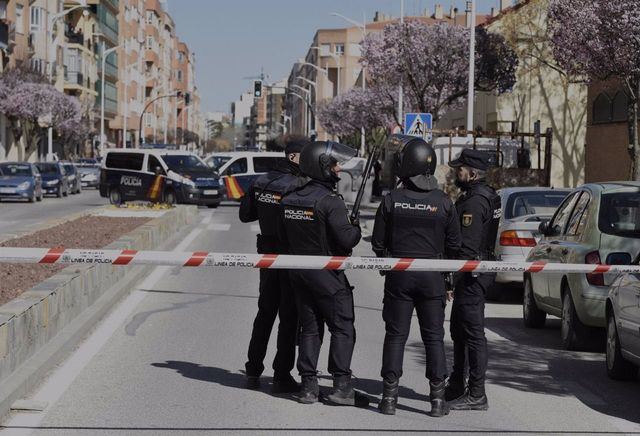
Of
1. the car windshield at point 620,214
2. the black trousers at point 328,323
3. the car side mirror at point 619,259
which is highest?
the car windshield at point 620,214

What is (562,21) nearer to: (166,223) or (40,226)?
(166,223)

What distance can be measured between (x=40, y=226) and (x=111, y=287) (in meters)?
8.35

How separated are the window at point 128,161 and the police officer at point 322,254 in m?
35.0

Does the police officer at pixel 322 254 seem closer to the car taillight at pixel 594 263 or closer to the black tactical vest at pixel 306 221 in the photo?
the black tactical vest at pixel 306 221

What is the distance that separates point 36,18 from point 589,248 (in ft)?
221

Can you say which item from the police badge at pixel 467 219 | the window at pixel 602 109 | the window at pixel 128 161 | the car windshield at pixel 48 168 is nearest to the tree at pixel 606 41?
the window at pixel 602 109

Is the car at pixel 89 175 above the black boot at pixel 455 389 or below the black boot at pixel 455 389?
below

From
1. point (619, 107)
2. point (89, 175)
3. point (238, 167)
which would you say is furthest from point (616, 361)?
point (89, 175)

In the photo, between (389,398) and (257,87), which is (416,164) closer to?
(389,398)

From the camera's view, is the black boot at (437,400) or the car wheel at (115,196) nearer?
the black boot at (437,400)

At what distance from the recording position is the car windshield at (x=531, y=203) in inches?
629

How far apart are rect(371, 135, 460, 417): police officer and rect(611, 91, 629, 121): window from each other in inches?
1131

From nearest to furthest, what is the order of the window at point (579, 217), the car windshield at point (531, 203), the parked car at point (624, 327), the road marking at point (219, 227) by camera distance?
the parked car at point (624, 327) < the window at point (579, 217) < the car windshield at point (531, 203) < the road marking at point (219, 227)

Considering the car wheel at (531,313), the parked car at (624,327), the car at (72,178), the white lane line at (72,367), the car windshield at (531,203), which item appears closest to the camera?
the white lane line at (72,367)
